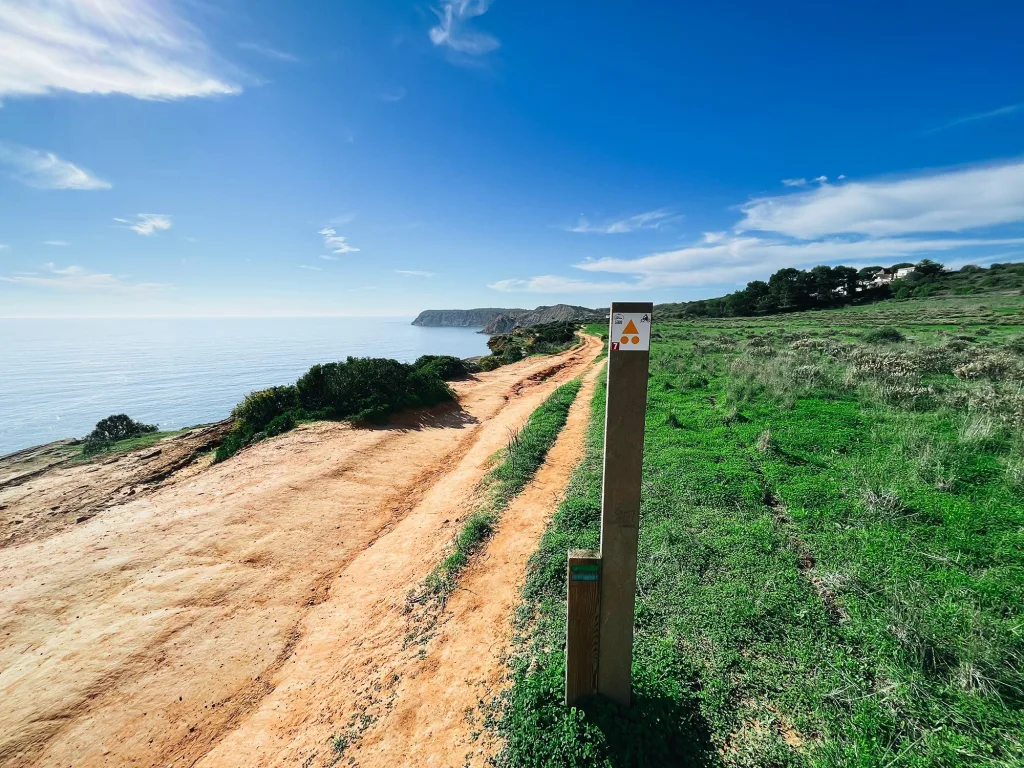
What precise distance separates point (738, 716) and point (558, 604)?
183cm

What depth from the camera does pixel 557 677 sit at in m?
3.22

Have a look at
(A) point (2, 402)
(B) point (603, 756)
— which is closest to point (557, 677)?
(B) point (603, 756)

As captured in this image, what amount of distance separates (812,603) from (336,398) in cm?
1311

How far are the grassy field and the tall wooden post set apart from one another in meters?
0.41

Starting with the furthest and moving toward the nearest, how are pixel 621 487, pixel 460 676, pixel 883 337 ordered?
pixel 883 337 < pixel 460 676 < pixel 621 487

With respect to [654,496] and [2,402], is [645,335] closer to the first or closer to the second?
[654,496]

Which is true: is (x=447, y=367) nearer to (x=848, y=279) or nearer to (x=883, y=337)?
(x=883, y=337)

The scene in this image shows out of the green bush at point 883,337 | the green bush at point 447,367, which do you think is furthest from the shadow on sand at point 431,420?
the green bush at point 883,337

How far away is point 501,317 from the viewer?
373 ft

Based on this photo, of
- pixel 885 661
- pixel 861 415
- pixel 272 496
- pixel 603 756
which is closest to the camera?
pixel 603 756

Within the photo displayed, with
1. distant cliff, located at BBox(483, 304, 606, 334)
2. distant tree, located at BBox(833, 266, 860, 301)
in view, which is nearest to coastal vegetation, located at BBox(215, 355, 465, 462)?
distant tree, located at BBox(833, 266, 860, 301)

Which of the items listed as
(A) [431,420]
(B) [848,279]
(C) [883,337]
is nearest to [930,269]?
(B) [848,279]

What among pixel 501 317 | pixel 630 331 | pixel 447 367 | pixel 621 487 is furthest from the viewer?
pixel 501 317

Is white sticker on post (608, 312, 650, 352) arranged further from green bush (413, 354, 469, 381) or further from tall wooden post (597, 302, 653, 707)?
green bush (413, 354, 469, 381)
